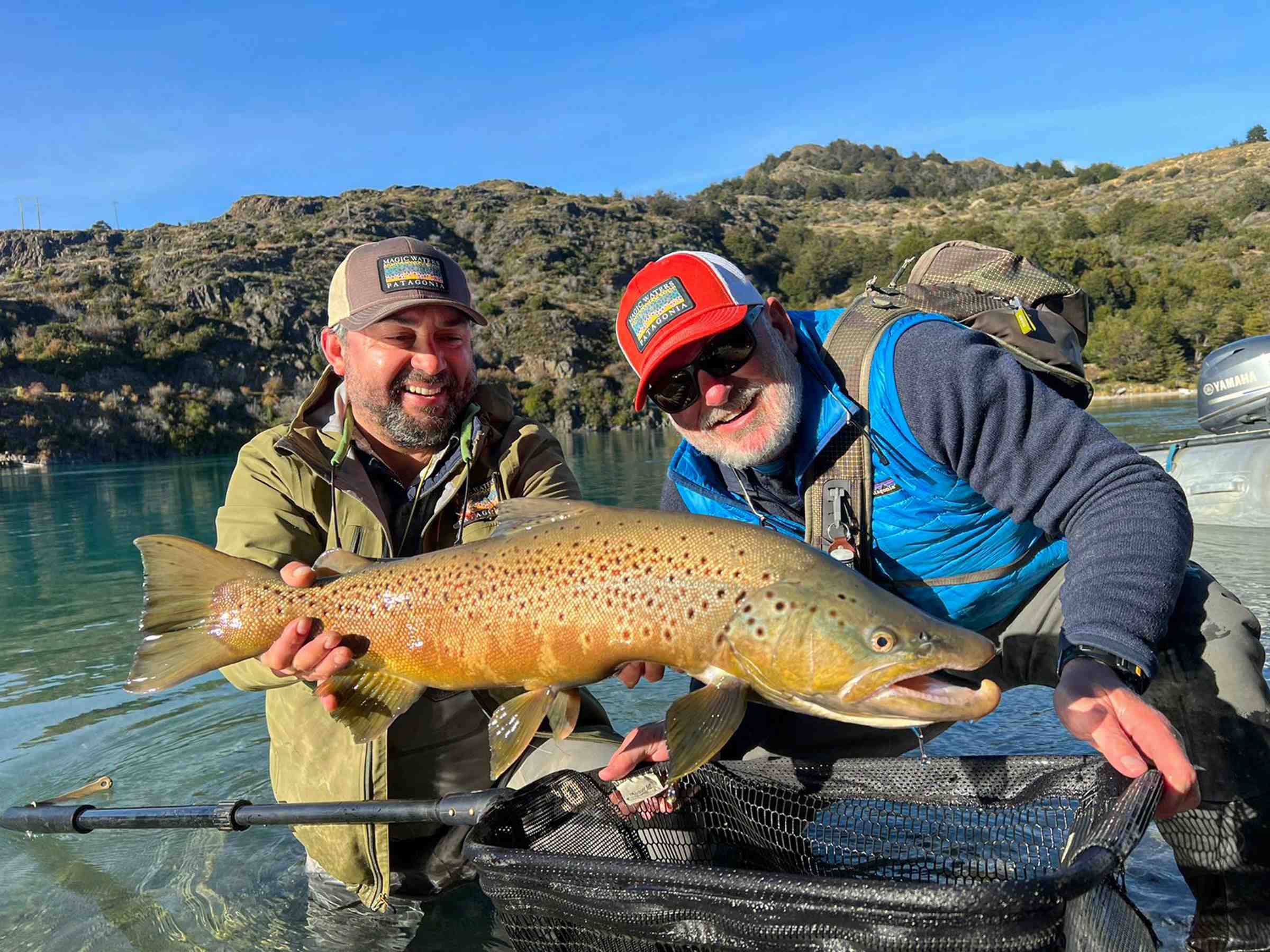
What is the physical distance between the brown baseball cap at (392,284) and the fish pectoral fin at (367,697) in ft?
5.15

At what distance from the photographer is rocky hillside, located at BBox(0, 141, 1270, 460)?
5538 cm

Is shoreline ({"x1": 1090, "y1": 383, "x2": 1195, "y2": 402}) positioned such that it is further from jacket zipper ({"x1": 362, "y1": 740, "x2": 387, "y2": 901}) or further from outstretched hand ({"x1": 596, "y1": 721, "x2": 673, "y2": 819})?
jacket zipper ({"x1": 362, "y1": 740, "x2": 387, "y2": 901})

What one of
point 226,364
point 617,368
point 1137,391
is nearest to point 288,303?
point 226,364

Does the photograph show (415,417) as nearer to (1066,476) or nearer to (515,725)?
(515,725)

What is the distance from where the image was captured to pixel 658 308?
3428 mm

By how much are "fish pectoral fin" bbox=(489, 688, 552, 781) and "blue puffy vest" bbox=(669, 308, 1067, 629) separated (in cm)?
121

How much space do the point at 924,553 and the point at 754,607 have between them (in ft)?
4.06

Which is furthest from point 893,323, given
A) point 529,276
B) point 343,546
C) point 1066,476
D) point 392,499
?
point 529,276

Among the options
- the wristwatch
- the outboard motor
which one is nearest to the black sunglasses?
the wristwatch

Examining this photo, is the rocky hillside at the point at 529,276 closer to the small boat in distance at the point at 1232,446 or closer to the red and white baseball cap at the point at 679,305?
the small boat in distance at the point at 1232,446

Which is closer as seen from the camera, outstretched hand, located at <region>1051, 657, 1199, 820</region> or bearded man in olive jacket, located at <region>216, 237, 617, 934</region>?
outstretched hand, located at <region>1051, 657, 1199, 820</region>

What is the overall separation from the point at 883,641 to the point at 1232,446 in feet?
34.7

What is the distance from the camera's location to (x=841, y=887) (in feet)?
5.89

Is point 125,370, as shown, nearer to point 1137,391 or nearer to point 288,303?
point 288,303
